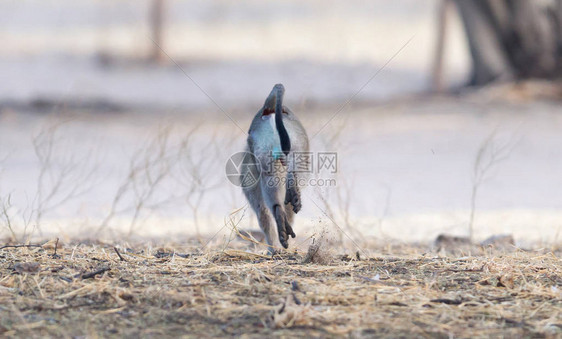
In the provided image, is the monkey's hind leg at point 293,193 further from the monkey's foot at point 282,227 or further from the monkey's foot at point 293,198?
the monkey's foot at point 282,227

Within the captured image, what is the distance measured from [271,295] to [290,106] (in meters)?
5.77

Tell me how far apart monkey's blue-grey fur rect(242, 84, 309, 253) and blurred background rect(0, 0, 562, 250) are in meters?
0.34

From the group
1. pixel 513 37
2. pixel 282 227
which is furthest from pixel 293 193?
pixel 513 37

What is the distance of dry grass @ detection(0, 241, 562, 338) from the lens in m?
3.60

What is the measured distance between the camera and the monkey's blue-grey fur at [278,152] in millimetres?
4715

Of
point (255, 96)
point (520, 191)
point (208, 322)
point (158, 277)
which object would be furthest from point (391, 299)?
point (255, 96)

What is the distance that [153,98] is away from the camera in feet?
62.0

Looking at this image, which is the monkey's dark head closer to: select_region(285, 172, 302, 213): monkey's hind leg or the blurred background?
select_region(285, 172, 302, 213): monkey's hind leg

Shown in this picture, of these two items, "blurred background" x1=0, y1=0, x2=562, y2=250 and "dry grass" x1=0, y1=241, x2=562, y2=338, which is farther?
"blurred background" x1=0, y1=0, x2=562, y2=250

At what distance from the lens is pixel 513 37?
16.8m

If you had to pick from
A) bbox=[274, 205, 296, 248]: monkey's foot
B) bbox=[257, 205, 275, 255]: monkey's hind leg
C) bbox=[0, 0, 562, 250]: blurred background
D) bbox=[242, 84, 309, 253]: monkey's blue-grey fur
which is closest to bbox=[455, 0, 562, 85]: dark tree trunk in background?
bbox=[0, 0, 562, 250]: blurred background

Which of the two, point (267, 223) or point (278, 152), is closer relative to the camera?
point (278, 152)

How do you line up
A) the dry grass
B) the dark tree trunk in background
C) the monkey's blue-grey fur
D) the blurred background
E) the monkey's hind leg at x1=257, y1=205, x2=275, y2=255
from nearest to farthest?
the dry grass, the monkey's blue-grey fur, the monkey's hind leg at x1=257, y1=205, x2=275, y2=255, the blurred background, the dark tree trunk in background

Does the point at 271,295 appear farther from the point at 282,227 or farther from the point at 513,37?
the point at 513,37
